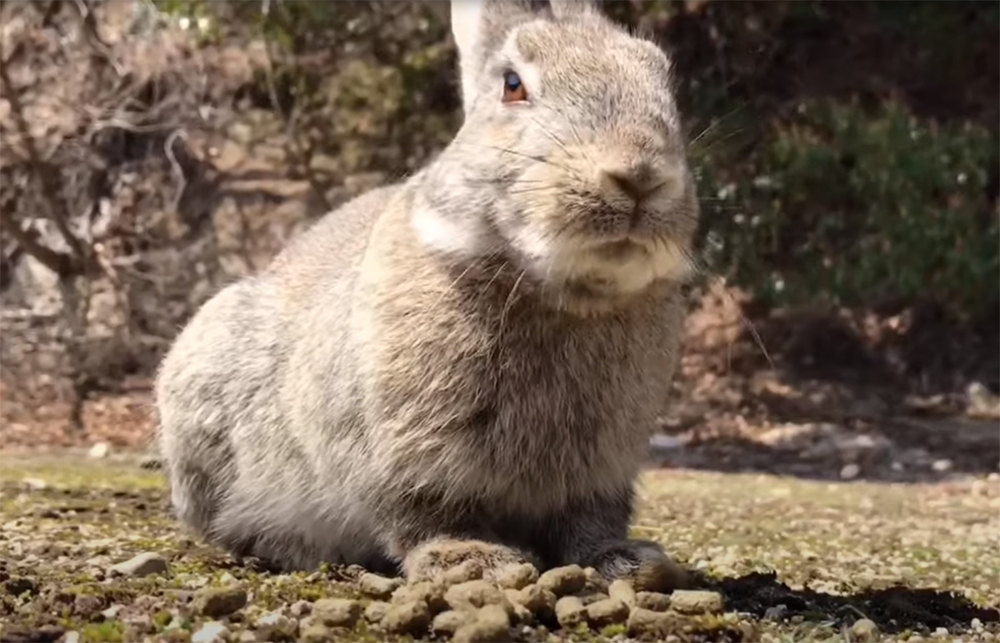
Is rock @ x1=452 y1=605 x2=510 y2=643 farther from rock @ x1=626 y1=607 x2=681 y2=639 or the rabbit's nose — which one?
the rabbit's nose

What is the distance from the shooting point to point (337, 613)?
3.09m

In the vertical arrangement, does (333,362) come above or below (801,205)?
below

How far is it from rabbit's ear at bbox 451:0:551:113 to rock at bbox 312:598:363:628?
1.64 metres

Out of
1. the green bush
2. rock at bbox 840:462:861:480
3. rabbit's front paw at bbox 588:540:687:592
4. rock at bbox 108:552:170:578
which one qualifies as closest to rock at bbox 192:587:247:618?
rock at bbox 108:552:170:578

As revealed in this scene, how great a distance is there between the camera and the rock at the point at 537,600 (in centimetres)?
323

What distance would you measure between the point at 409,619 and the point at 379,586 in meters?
0.53

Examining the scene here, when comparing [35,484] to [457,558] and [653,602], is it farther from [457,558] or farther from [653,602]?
[653,602]

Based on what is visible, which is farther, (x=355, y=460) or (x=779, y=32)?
(x=779, y=32)

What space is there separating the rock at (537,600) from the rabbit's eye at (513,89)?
4.22 feet

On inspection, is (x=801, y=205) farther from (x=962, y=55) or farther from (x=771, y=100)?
(x=962, y=55)

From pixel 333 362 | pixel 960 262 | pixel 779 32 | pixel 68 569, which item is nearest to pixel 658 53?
pixel 333 362

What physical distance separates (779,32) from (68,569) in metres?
8.24

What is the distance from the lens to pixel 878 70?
11.2 meters

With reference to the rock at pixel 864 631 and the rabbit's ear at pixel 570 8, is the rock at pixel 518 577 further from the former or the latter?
the rabbit's ear at pixel 570 8
